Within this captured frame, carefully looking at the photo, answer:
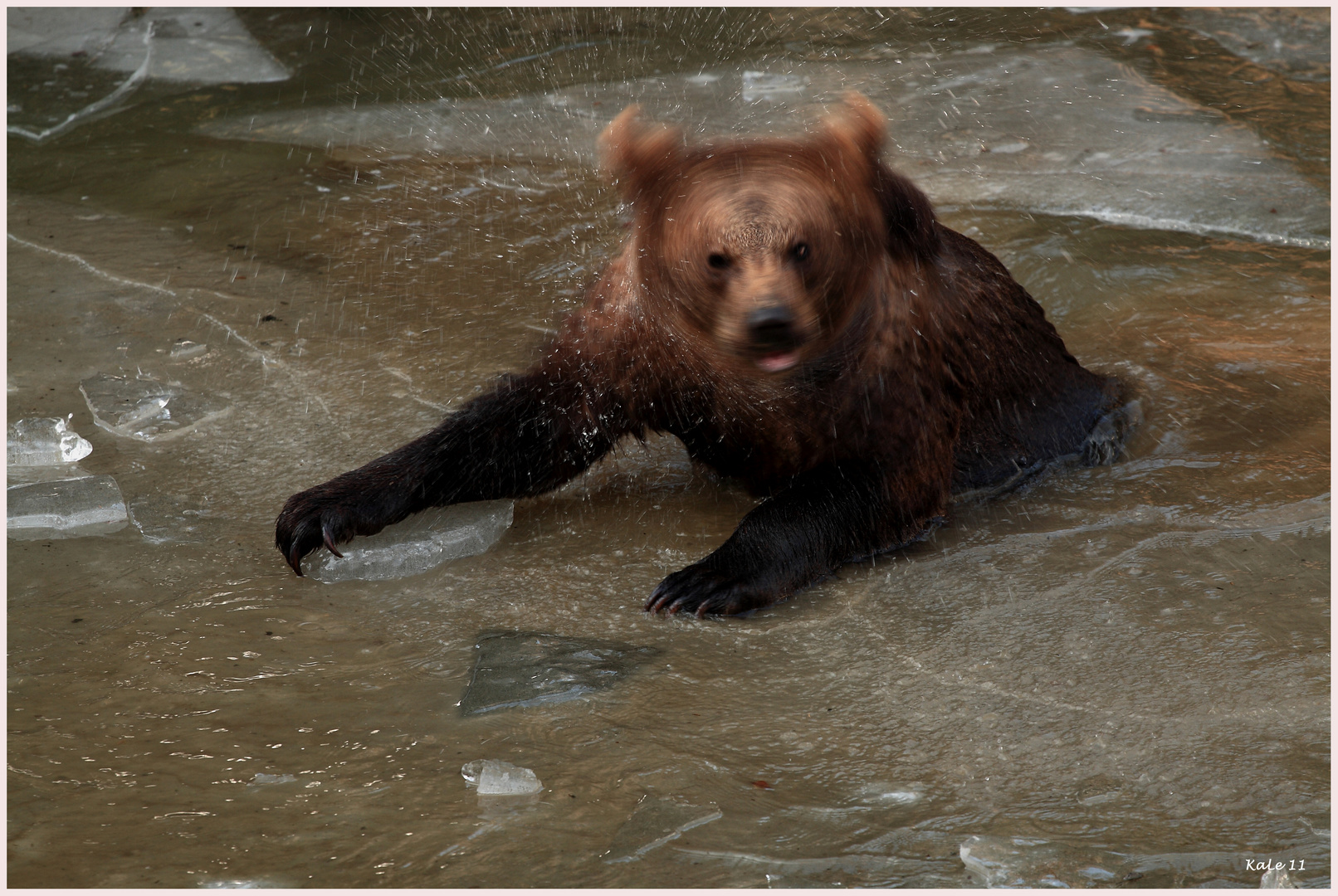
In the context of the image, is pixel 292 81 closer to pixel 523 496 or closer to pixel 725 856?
pixel 523 496

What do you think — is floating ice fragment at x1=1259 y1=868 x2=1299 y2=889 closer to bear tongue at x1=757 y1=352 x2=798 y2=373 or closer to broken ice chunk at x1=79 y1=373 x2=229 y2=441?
bear tongue at x1=757 y1=352 x2=798 y2=373

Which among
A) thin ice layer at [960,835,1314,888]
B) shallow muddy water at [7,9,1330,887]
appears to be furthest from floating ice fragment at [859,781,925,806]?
thin ice layer at [960,835,1314,888]

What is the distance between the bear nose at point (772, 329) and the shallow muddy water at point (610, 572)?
2.08ft

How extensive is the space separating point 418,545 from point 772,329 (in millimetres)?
1179

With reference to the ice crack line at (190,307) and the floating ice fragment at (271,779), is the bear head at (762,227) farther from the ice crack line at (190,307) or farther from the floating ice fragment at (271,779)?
the ice crack line at (190,307)

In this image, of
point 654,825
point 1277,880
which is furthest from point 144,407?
point 1277,880

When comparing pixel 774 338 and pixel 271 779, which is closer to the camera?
pixel 271 779

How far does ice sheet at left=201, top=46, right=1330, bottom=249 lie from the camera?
18.7 ft

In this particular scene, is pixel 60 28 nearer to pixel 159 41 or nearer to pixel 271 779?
pixel 159 41

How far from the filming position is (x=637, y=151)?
305 centimetres

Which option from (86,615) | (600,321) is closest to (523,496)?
(600,321)

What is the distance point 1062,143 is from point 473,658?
459 centimetres

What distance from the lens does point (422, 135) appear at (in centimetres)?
668

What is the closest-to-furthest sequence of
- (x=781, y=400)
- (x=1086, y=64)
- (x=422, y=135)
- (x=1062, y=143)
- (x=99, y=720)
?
(x=99, y=720) → (x=781, y=400) → (x=1062, y=143) → (x=422, y=135) → (x=1086, y=64)
